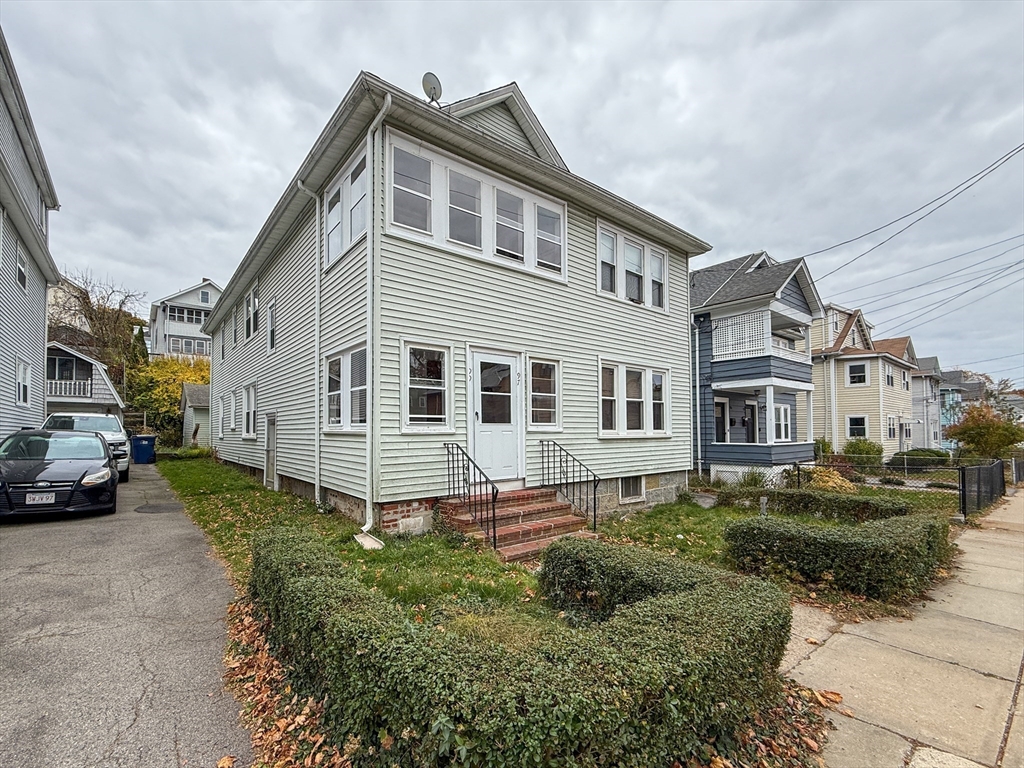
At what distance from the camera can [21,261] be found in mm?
12758

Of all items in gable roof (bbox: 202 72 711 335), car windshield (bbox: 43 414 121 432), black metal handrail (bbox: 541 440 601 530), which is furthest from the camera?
car windshield (bbox: 43 414 121 432)

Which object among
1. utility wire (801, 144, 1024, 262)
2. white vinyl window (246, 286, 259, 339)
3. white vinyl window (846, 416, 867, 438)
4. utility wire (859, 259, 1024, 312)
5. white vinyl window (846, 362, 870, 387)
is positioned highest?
utility wire (801, 144, 1024, 262)

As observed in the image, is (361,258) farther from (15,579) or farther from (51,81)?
(51,81)

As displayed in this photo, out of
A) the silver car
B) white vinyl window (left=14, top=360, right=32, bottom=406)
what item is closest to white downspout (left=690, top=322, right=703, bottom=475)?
the silver car

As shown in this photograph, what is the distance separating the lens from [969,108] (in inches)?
425

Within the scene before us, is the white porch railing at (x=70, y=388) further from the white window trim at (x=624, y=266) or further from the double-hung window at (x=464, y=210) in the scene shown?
the white window trim at (x=624, y=266)

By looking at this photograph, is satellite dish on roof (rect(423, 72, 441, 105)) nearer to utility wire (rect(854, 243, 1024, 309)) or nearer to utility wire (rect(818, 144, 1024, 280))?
utility wire (rect(818, 144, 1024, 280))

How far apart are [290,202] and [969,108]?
14.7 m

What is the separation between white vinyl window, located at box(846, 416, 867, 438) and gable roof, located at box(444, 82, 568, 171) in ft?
74.5

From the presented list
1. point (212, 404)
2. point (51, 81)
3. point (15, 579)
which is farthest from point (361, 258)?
point (212, 404)

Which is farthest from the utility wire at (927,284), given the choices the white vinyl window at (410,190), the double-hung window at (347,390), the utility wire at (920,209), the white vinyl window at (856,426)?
the double-hung window at (347,390)

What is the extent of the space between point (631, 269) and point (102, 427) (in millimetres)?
15172

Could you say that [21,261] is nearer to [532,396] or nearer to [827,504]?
[532,396]

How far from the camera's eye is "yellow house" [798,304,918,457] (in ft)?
80.4
